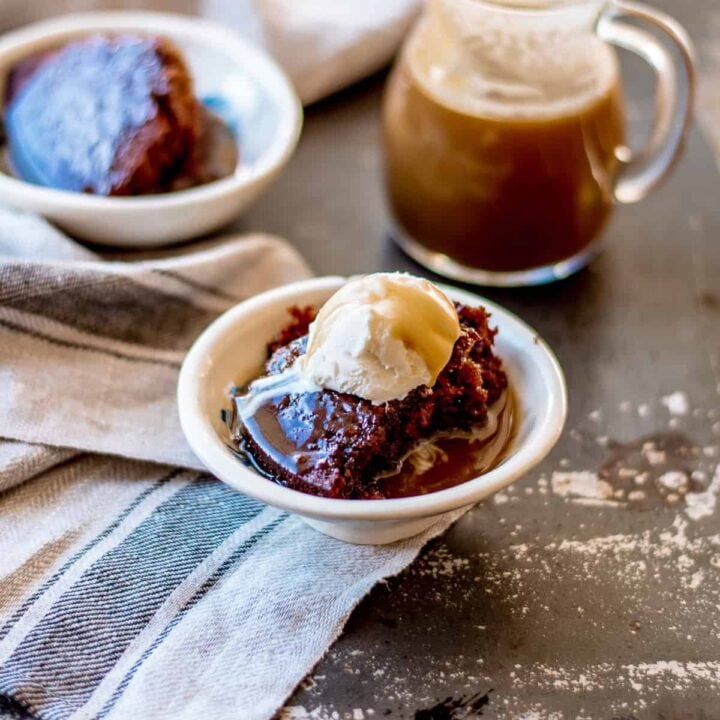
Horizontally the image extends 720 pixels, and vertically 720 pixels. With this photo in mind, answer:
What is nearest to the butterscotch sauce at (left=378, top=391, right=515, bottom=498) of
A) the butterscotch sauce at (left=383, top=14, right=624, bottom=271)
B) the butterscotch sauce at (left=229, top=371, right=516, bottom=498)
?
the butterscotch sauce at (left=229, top=371, right=516, bottom=498)

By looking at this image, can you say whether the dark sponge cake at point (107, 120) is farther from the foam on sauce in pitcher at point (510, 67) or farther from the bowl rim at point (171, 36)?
the foam on sauce in pitcher at point (510, 67)

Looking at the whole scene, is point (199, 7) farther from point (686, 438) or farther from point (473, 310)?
point (686, 438)

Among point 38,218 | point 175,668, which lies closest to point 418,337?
point 175,668

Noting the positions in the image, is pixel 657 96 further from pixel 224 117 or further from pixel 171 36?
pixel 171 36

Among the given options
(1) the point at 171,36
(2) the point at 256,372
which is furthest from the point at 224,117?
(2) the point at 256,372

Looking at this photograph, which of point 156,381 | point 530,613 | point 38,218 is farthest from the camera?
point 38,218
